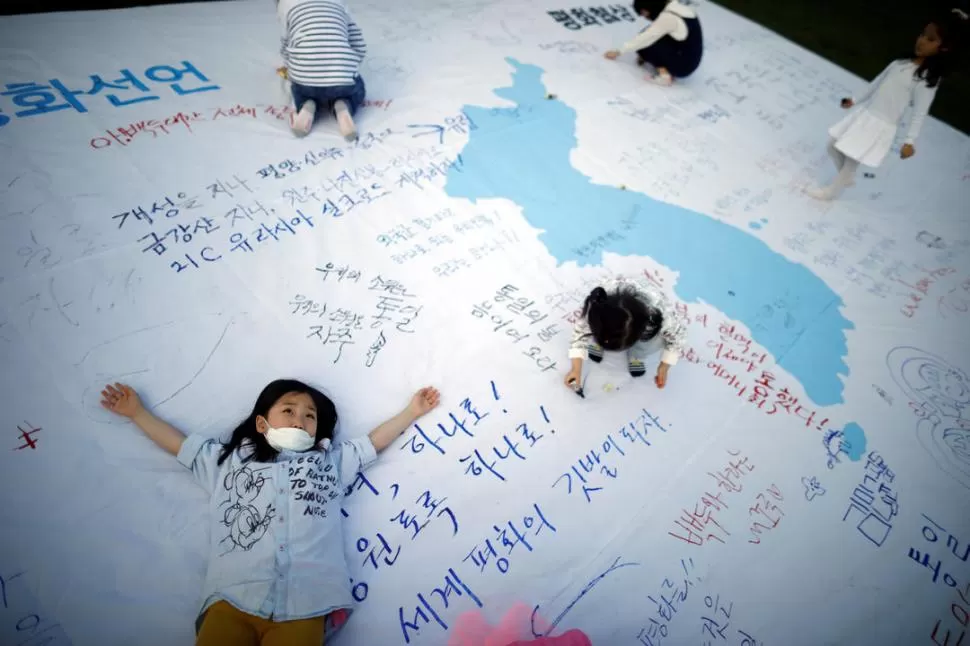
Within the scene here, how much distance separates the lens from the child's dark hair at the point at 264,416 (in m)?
1.30

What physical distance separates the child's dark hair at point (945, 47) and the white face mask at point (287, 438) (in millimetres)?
2669

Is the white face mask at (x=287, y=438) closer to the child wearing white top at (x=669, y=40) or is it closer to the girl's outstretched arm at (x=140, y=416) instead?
the girl's outstretched arm at (x=140, y=416)

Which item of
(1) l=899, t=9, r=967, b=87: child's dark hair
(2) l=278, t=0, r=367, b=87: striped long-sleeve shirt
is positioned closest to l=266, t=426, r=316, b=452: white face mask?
(2) l=278, t=0, r=367, b=87: striped long-sleeve shirt

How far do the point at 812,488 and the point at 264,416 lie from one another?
163cm

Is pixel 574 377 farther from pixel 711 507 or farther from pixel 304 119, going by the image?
pixel 304 119

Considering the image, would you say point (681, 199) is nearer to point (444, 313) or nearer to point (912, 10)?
point (444, 313)

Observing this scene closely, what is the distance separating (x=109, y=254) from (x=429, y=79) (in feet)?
5.47

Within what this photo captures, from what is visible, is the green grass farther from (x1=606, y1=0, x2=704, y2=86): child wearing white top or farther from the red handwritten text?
the red handwritten text

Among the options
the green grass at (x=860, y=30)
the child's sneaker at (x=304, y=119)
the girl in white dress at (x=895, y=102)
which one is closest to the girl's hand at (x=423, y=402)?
the child's sneaker at (x=304, y=119)

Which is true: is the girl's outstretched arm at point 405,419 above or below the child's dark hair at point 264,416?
below

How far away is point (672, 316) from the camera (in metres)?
1.62

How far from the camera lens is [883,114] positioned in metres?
2.25

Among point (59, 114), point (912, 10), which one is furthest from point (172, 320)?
point (912, 10)

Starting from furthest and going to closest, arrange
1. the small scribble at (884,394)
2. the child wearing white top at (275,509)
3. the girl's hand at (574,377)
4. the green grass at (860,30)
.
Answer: the green grass at (860,30) < the small scribble at (884,394) < the girl's hand at (574,377) < the child wearing white top at (275,509)
